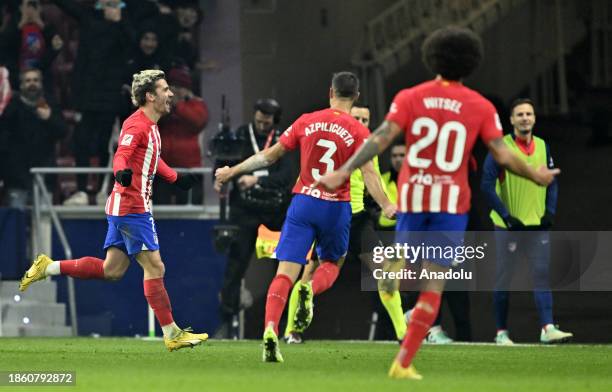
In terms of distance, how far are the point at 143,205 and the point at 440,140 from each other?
3.51 metres

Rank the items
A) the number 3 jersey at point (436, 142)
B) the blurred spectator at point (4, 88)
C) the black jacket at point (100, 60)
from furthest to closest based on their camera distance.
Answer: the blurred spectator at point (4, 88), the black jacket at point (100, 60), the number 3 jersey at point (436, 142)

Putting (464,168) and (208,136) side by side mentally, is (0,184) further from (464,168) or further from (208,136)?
(464,168)

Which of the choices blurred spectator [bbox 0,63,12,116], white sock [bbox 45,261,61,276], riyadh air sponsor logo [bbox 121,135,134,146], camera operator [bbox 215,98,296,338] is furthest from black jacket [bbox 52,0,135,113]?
riyadh air sponsor logo [bbox 121,135,134,146]

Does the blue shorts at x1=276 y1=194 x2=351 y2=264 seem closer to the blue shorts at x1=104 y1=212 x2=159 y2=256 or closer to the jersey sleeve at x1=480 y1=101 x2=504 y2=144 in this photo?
the blue shorts at x1=104 y1=212 x2=159 y2=256

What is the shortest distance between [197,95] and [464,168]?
30.3 ft

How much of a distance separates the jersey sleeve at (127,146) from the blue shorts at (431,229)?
2.95 m

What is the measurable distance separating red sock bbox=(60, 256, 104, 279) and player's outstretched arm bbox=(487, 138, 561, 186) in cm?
438

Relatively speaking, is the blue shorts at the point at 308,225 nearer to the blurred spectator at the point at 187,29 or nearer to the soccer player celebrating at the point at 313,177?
the soccer player celebrating at the point at 313,177

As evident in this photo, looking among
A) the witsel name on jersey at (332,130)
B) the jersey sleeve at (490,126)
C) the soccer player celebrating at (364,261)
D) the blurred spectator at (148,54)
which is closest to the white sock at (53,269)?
the soccer player celebrating at (364,261)

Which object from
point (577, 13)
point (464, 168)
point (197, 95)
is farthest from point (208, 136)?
point (577, 13)

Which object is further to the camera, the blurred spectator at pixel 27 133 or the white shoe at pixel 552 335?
the blurred spectator at pixel 27 133

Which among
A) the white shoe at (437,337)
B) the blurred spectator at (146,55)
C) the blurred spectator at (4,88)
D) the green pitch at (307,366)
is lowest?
the white shoe at (437,337)

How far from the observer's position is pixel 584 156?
25156 millimetres

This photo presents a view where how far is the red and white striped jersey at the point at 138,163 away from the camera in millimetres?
13477
